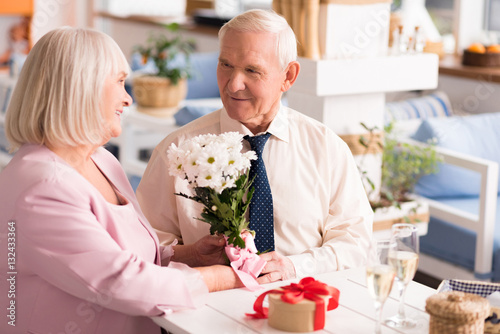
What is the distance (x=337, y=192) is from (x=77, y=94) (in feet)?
2.81

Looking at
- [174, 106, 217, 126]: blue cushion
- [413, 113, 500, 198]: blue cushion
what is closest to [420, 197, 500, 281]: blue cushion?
[413, 113, 500, 198]: blue cushion

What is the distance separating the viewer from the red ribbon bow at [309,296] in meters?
1.63

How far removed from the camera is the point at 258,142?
2182mm

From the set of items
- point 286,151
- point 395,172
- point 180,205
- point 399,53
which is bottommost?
point 395,172

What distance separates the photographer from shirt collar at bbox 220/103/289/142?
2205 millimetres

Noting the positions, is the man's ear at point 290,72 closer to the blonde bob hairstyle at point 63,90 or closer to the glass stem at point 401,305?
the blonde bob hairstyle at point 63,90

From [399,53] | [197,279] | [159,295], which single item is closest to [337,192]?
[197,279]

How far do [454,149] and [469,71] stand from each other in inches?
43.8

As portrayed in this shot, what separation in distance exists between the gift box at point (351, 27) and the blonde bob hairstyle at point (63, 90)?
1421 mm

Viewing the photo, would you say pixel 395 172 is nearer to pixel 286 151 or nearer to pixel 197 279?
pixel 286 151

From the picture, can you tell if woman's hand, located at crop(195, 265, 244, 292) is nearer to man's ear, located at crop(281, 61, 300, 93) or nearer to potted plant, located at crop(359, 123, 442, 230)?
man's ear, located at crop(281, 61, 300, 93)

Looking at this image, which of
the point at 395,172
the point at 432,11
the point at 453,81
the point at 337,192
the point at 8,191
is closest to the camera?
the point at 8,191

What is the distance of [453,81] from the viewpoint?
5.27 metres

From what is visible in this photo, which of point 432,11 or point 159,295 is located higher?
point 432,11
